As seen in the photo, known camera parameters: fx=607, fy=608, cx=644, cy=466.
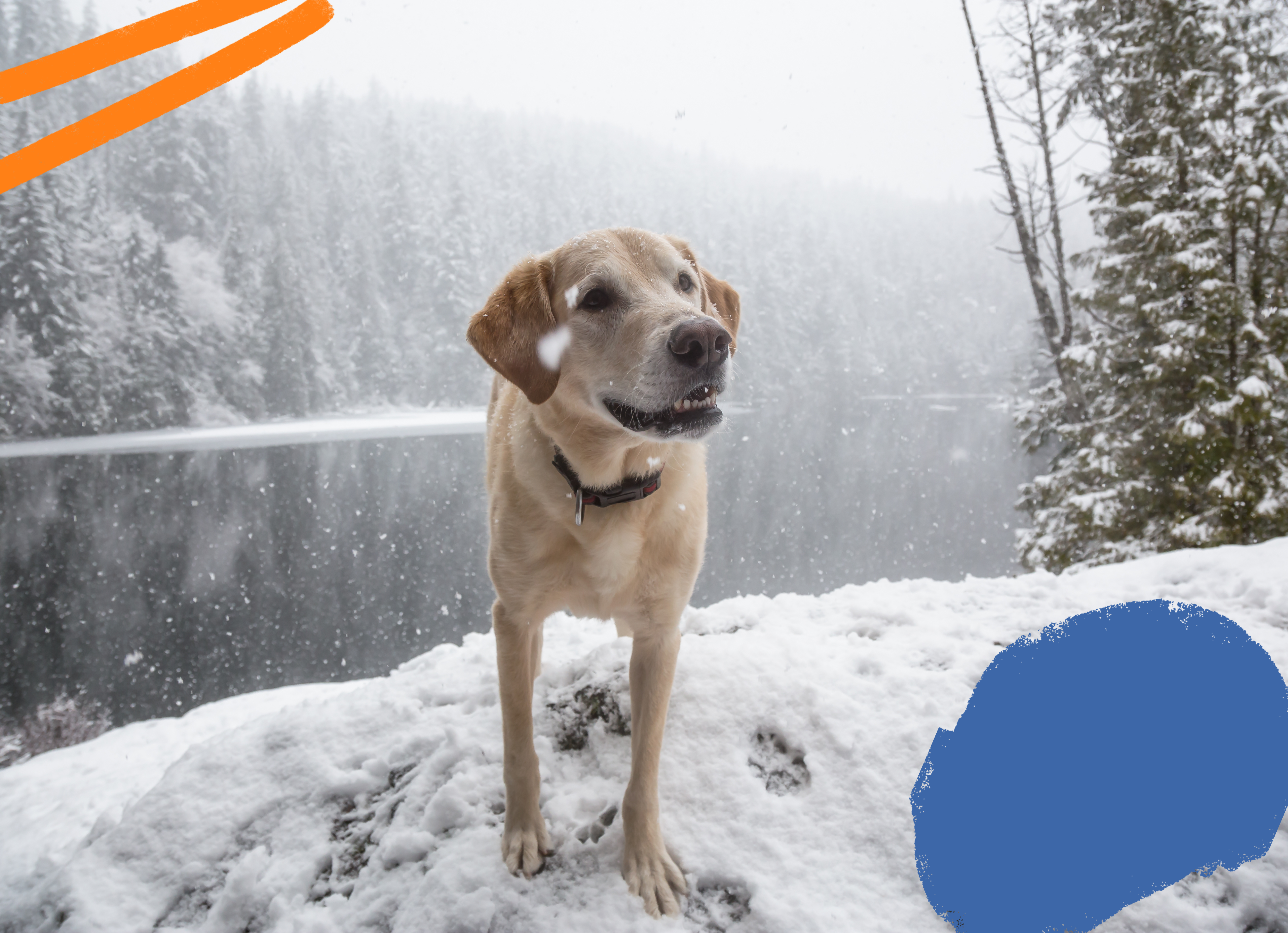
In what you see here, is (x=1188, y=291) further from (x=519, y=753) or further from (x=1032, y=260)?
(x=519, y=753)

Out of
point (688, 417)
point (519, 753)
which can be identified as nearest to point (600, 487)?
point (688, 417)

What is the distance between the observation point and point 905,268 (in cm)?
5647

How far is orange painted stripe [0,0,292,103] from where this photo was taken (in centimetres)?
163

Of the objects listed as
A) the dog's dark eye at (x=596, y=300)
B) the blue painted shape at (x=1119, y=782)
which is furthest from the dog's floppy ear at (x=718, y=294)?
the blue painted shape at (x=1119, y=782)

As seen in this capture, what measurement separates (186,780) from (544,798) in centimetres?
165

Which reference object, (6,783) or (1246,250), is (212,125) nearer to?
(6,783)

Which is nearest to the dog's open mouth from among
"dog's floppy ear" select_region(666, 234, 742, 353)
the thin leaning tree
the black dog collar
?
the black dog collar

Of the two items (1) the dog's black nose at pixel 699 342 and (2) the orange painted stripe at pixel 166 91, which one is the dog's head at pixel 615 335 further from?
(2) the orange painted stripe at pixel 166 91

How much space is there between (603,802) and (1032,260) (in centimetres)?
856

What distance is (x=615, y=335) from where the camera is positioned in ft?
7.51

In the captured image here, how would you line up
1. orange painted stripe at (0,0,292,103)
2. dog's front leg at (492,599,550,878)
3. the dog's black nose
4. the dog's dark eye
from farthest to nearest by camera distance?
the dog's dark eye → dog's front leg at (492,599,550,878) → the dog's black nose → orange painted stripe at (0,0,292,103)

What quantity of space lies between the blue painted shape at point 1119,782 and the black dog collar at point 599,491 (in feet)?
4.57

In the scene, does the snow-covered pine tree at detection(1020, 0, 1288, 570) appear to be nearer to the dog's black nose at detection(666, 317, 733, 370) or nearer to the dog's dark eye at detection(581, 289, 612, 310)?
the dog's black nose at detection(666, 317, 733, 370)

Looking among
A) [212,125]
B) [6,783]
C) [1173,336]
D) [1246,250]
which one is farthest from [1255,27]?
[212,125]
